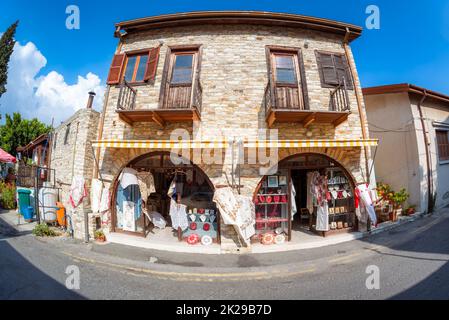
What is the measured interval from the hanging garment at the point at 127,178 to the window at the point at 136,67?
366 cm

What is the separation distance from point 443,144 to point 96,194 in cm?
1703

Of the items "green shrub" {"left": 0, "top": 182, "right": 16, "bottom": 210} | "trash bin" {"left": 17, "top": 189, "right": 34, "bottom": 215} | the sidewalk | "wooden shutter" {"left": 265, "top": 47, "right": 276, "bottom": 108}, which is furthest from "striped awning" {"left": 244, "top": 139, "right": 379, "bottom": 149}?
"green shrub" {"left": 0, "top": 182, "right": 16, "bottom": 210}

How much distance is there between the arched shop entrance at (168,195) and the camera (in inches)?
268

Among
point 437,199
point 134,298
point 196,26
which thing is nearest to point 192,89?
point 196,26

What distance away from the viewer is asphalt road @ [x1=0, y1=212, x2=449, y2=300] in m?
3.97

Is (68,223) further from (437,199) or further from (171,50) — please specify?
(437,199)

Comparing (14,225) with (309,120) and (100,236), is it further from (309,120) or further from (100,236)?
(309,120)

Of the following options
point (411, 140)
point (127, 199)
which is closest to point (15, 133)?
point (127, 199)

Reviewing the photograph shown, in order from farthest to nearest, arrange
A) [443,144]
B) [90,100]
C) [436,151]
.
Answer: [443,144]
[436,151]
[90,100]

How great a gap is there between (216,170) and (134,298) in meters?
3.96

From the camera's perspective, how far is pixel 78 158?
721 cm

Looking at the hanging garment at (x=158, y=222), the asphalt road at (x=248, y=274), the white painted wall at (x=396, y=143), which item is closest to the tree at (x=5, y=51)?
the asphalt road at (x=248, y=274)

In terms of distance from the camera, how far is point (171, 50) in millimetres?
7621

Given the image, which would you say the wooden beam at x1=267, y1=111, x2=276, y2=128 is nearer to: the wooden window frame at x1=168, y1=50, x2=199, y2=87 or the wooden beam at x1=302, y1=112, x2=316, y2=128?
the wooden beam at x1=302, y1=112, x2=316, y2=128
